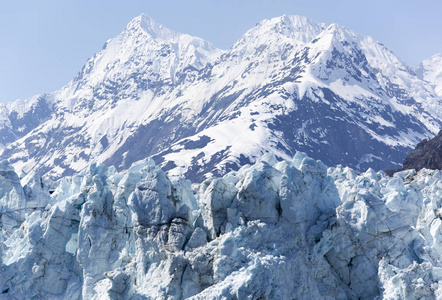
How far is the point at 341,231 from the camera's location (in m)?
44.7

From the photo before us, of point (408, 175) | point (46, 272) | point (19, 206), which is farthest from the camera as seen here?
point (408, 175)

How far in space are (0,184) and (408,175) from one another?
326 ft

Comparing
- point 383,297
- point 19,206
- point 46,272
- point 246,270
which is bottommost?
point 383,297

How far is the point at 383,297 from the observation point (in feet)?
137

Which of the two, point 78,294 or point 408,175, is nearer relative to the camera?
point 78,294

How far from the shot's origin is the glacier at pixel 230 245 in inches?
1650

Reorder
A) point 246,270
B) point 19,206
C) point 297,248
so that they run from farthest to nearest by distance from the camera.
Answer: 1. point 19,206
2. point 297,248
3. point 246,270

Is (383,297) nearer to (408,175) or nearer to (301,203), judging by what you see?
(301,203)

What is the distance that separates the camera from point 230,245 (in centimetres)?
4278

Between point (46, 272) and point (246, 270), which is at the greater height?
point (46, 272)

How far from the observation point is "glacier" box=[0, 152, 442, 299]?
41.9 meters

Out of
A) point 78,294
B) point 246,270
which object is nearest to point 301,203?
point 246,270

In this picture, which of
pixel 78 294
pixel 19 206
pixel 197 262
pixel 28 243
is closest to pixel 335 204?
pixel 197 262

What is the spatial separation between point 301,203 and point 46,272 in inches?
850
